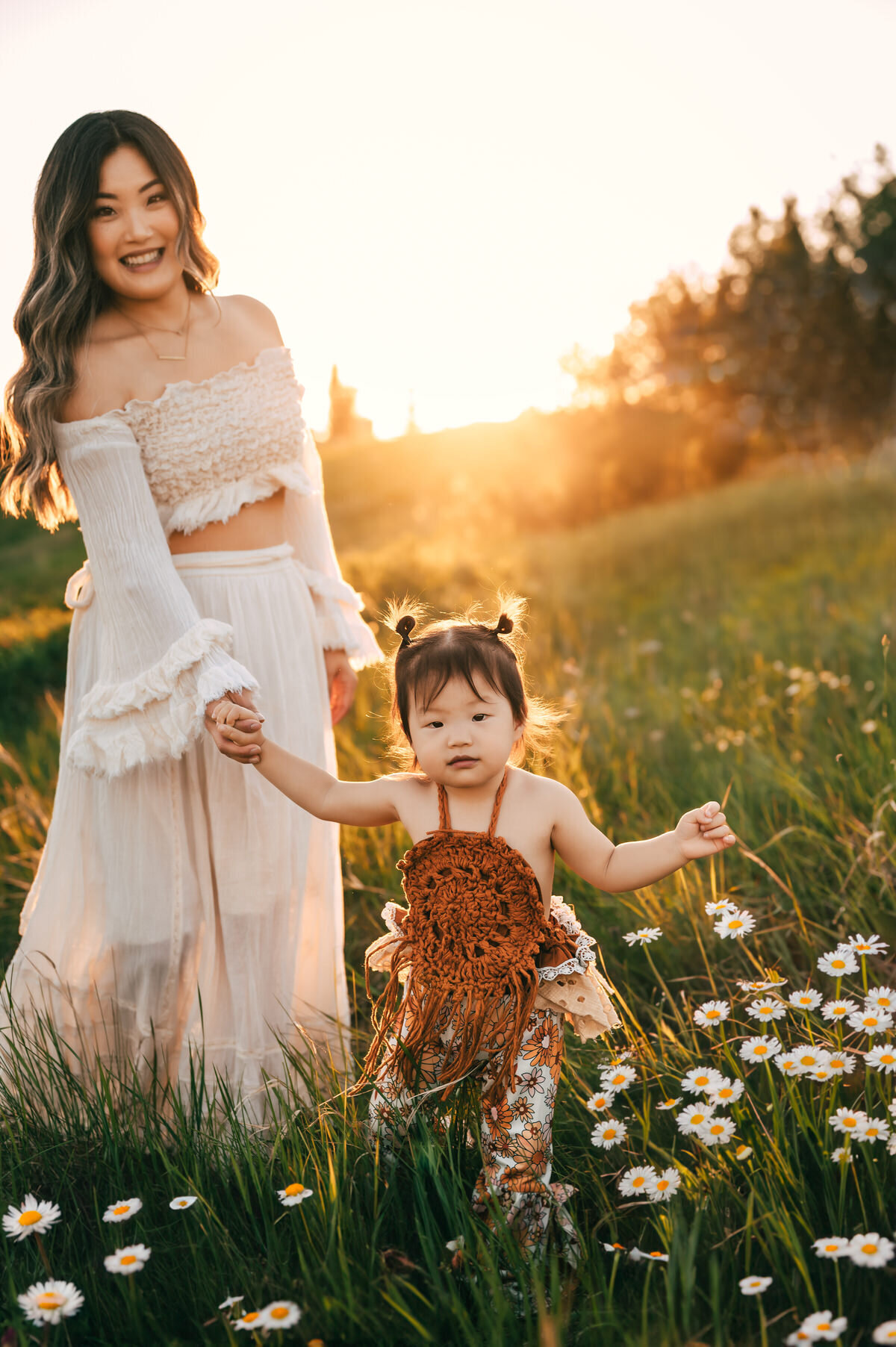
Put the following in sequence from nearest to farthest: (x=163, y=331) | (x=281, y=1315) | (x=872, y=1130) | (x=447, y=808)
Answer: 1. (x=281, y=1315)
2. (x=872, y=1130)
3. (x=447, y=808)
4. (x=163, y=331)

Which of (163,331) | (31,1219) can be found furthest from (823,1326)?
(163,331)

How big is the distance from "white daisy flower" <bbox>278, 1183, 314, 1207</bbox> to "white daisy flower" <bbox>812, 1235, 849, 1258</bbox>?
771 millimetres

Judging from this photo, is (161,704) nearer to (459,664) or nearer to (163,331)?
(459,664)

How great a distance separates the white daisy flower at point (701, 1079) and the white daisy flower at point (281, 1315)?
745 mm

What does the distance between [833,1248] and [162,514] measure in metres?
1.97

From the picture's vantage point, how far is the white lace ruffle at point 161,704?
85.5 inches

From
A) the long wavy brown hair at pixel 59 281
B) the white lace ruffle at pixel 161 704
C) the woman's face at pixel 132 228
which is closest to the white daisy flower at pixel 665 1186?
the white lace ruffle at pixel 161 704

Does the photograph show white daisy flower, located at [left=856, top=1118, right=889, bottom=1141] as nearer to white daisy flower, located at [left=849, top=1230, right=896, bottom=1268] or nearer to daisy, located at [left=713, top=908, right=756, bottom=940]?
white daisy flower, located at [left=849, top=1230, right=896, bottom=1268]

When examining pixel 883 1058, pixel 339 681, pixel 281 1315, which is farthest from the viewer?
pixel 339 681

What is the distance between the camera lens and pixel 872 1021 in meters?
1.79

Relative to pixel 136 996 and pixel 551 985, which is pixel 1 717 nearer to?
pixel 136 996

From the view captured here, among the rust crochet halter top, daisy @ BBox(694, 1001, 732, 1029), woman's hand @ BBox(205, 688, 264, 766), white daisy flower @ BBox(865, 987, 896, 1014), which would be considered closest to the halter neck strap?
the rust crochet halter top

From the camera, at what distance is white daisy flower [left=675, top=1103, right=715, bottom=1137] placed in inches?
67.6

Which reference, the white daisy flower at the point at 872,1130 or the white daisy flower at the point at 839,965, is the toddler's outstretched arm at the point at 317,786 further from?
the white daisy flower at the point at 872,1130
